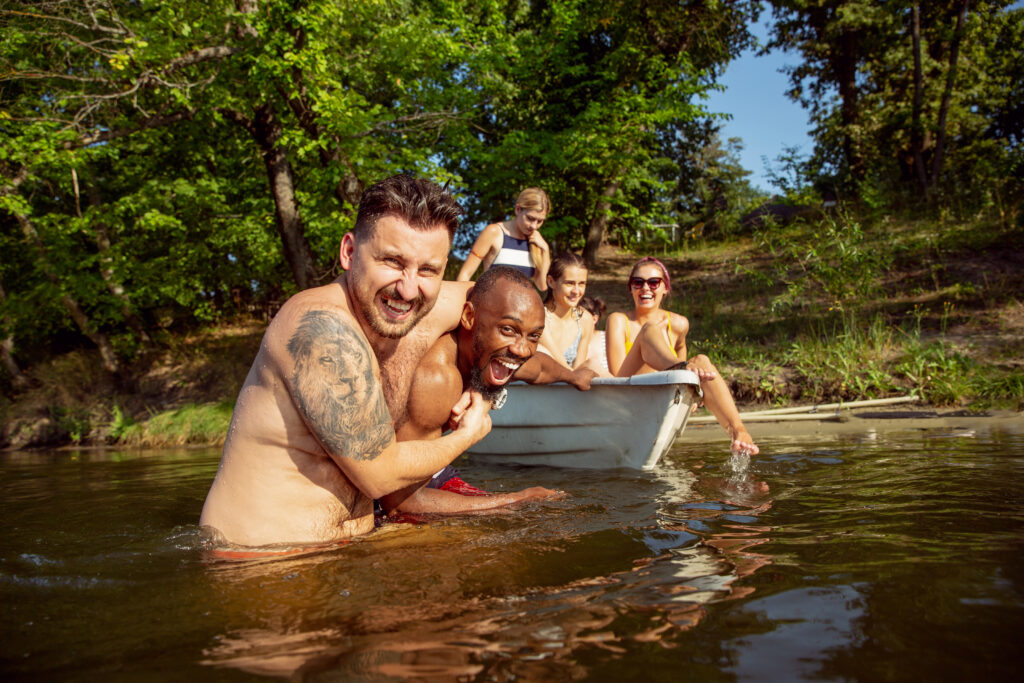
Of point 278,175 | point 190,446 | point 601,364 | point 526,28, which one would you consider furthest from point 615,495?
point 526,28

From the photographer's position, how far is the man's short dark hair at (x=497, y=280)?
11.6 ft

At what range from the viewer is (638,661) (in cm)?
184

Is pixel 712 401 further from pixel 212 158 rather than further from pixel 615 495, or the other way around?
pixel 212 158

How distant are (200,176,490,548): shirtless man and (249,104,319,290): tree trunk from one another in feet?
32.6

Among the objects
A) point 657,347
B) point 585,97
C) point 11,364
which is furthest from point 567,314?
point 11,364

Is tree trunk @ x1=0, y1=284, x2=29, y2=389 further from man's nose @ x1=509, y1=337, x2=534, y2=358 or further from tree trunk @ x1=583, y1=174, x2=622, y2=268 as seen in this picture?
man's nose @ x1=509, y1=337, x2=534, y2=358

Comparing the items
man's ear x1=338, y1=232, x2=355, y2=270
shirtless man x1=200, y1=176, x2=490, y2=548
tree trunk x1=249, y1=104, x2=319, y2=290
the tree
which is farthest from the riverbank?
the tree

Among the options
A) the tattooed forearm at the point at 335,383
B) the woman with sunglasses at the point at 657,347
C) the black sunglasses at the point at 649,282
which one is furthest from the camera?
the black sunglasses at the point at 649,282

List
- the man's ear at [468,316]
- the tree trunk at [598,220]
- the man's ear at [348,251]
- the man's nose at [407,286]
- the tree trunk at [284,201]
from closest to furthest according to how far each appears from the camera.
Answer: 1. the man's nose at [407,286]
2. the man's ear at [348,251]
3. the man's ear at [468,316]
4. the tree trunk at [284,201]
5. the tree trunk at [598,220]

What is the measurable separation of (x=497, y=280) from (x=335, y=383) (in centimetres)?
106

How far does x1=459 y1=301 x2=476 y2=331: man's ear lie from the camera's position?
360cm

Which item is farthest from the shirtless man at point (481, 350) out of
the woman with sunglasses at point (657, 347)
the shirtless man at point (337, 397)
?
the woman with sunglasses at point (657, 347)

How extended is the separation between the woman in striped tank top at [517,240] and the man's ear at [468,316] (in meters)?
3.10

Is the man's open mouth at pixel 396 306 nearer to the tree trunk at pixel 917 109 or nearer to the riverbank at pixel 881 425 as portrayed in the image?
the riverbank at pixel 881 425
